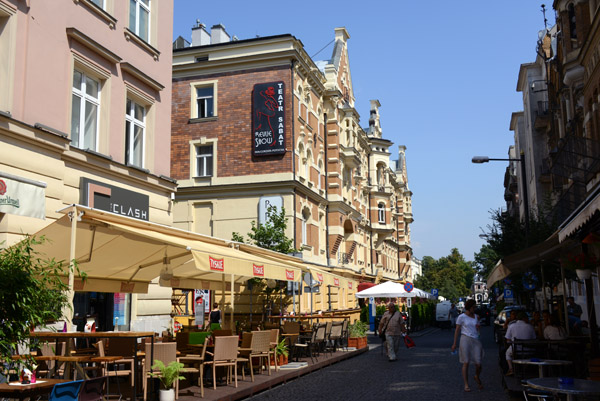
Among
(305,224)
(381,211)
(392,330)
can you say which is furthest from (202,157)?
(381,211)

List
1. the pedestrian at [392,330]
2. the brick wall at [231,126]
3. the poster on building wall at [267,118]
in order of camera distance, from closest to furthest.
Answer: the pedestrian at [392,330] < the poster on building wall at [267,118] < the brick wall at [231,126]

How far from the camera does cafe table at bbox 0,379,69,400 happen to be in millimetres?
6418

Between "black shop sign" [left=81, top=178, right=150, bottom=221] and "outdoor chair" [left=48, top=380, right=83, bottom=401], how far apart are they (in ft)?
30.2

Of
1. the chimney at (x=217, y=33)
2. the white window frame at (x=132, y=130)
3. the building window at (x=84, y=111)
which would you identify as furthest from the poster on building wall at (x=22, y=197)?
the chimney at (x=217, y=33)

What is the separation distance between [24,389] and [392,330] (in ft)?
47.5

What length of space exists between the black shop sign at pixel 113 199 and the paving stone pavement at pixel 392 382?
657cm

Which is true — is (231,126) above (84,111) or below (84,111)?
above

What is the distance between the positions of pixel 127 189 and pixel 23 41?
4.99 metres

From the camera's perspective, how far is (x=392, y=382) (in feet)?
45.3

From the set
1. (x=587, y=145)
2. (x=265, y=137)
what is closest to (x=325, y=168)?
(x=265, y=137)

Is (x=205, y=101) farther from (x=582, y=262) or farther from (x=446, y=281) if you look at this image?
(x=446, y=281)

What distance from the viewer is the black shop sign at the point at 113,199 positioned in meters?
14.9

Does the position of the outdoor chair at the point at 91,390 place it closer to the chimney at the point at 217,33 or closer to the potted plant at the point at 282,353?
the potted plant at the point at 282,353

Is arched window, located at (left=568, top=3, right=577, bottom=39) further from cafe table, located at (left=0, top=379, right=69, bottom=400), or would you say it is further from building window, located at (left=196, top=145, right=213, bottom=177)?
cafe table, located at (left=0, top=379, right=69, bottom=400)
